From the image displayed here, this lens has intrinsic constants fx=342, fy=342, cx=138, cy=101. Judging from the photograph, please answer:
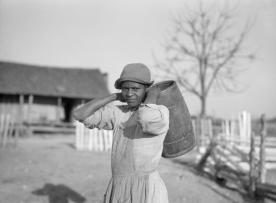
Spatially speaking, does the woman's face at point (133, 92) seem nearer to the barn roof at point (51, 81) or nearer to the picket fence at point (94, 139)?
the picket fence at point (94, 139)

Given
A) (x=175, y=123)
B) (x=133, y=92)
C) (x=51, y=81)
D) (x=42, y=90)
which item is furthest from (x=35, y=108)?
(x=133, y=92)

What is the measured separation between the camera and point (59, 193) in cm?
642

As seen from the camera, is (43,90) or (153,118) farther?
(43,90)

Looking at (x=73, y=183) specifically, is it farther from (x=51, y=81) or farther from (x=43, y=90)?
(x=51, y=81)

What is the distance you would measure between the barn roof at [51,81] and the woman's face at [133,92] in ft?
78.1

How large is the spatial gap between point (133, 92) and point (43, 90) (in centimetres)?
2445

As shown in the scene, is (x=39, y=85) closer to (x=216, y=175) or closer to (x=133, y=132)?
(x=216, y=175)

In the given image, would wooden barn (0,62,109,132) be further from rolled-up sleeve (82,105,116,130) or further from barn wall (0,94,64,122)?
rolled-up sleeve (82,105,116,130)

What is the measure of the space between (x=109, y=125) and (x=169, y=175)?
5.85m

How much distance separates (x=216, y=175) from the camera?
833 cm

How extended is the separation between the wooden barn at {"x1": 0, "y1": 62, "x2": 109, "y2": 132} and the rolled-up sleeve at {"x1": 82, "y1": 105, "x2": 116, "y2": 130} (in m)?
21.8

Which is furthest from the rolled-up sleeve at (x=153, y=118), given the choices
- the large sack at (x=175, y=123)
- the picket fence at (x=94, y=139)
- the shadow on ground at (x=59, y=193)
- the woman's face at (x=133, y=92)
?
the picket fence at (x=94, y=139)

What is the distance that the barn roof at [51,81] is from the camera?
83.7 ft

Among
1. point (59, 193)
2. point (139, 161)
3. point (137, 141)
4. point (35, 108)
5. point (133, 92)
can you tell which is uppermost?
point (35, 108)
